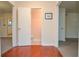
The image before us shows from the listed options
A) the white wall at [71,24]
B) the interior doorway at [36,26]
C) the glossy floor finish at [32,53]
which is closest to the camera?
the glossy floor finish at [32,53]

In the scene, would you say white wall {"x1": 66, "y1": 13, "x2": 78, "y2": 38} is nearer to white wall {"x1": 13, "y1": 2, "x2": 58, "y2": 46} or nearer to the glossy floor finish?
white wall {"x1": 13, "y1": 2, "x2": 58, "y2": 46}

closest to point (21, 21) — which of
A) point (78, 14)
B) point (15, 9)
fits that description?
point (15, 9)

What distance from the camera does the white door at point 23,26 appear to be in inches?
234

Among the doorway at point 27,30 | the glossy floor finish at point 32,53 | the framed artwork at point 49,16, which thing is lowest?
the glossy floor finish at point 32,53

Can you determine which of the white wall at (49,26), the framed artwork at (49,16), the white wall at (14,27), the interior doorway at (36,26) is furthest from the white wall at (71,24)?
the white wall at (14,27)

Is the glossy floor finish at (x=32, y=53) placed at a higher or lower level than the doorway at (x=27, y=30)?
lower

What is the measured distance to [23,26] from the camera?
6066 mm

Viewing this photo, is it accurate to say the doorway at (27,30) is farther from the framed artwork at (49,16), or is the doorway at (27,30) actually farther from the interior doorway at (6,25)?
the framed artwork at (49,16)

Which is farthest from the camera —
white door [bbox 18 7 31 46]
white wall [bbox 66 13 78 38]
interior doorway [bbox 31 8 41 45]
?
white wall [bbox 66 13 78 38]

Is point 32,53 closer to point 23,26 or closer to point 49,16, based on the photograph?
point 23,26

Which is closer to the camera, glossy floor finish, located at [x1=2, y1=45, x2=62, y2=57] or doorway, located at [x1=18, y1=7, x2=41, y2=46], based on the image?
glossy floor finish, located at [x1=2, y1=45, x2=62, y2=57]

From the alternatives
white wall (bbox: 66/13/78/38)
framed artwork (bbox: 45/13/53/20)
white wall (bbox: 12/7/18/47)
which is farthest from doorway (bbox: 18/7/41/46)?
white wall (bbox: 66/13/78/38)

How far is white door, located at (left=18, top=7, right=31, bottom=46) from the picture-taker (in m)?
5.95

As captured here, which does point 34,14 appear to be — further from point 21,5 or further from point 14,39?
point 14,39
